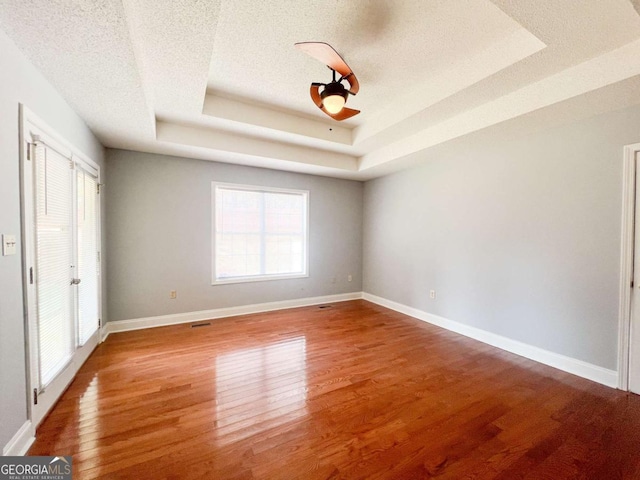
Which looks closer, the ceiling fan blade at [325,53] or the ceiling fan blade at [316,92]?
the ceiling fan blade at [325,53]

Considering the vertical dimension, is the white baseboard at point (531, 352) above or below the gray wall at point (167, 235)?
below

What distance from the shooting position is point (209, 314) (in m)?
4.13

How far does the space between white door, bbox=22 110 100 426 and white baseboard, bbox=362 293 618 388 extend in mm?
4313

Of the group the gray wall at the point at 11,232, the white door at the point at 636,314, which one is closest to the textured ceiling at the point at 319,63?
the gray wall at the point at 11,232

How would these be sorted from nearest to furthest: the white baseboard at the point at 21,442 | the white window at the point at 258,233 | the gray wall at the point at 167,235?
the white baseboard at the point at 21,442 < the gray wall at the point at 167,235 < the white window at the point at 258,233

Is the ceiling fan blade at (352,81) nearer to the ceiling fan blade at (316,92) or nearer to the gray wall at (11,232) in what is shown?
the ceiling fan blade at (316,92)

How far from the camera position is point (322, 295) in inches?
202

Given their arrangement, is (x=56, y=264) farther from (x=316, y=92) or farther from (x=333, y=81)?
(x=333, y=81)

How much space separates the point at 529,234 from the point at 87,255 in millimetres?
4877

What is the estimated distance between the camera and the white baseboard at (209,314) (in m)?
3.60

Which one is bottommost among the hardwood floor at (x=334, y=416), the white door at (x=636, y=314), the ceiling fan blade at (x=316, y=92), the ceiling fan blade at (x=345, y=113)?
the hardwood floor at (x=334, y=416)

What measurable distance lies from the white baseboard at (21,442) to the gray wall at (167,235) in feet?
7.11

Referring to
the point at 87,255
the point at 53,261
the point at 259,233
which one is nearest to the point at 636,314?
the point at 259,233

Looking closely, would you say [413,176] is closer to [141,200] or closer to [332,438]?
[332,438]
